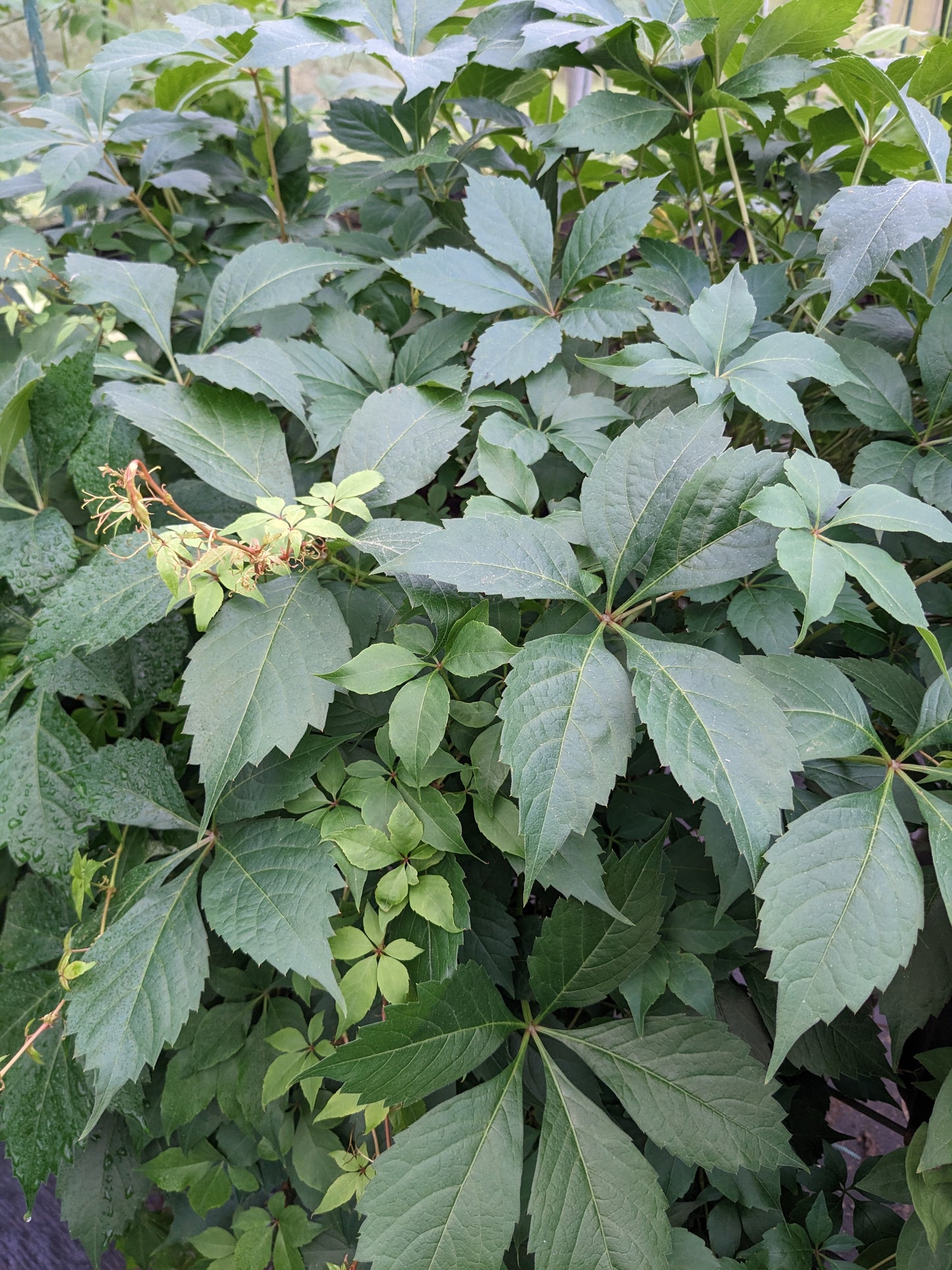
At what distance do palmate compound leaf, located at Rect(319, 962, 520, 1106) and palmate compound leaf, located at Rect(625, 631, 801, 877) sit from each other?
0.26m

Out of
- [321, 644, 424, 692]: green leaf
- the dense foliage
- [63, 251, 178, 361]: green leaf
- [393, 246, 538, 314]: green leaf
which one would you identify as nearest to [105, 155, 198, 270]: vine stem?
the dense foliage

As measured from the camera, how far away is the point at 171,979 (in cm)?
67

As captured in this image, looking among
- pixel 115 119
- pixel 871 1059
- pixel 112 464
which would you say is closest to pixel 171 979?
pixel 112 464

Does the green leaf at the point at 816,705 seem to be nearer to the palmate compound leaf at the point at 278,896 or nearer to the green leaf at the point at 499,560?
the green leaf at the point at 499,560

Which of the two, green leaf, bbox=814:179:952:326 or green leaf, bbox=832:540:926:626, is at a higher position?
green leaf, bbox=814:179:952:326

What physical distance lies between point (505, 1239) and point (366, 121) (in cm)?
113

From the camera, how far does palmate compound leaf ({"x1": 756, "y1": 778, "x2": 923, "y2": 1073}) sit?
1.65 feet

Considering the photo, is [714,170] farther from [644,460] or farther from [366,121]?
[644,460]

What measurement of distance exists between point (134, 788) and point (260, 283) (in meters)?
0.54

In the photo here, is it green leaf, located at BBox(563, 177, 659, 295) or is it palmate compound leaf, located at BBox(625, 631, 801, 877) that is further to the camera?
green leaf, located at BBox(563, 177, 659, 295)

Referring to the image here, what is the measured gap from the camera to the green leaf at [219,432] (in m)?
0.72

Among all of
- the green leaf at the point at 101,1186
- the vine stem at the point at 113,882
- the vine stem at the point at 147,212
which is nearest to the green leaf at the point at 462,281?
the vine stem at the point at 147,212

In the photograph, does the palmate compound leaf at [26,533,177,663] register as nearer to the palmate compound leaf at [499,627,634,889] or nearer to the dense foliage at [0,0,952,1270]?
the dense foliage at [0,0,952,1270]

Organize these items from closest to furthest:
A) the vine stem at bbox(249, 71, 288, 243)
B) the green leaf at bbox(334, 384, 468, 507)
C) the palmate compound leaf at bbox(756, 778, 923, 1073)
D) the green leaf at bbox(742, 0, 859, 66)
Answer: the palmate compound leaf at bbox(756, 778, 923, 1073) → the green leaf at bbox(334, 384, 468, 507) → the green leaf at bbox(742, 0, 859, 66) → the vine stem at bbox(249, 71, 288, 243)
